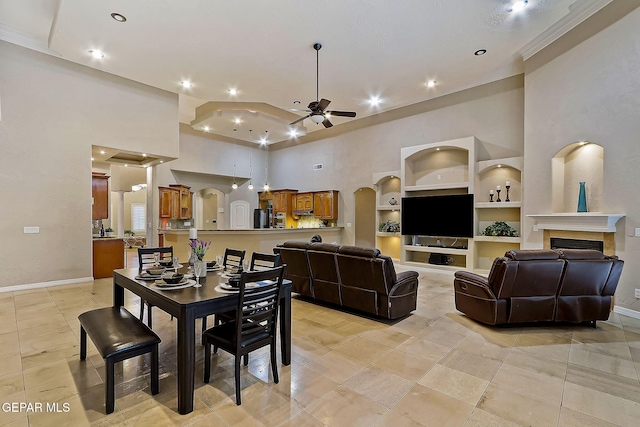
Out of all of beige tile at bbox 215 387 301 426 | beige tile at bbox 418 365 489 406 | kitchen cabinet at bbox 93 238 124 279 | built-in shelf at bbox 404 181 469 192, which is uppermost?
built-in shelf at bbox 404 181 469 192

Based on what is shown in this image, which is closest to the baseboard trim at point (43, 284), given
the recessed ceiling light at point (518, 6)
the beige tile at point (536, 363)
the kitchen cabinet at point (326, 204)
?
the kitchen cabinet at point (326, 204)

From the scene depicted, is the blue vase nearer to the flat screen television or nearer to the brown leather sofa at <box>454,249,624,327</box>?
the brown leather sofa at <box>454,249,624,327</box>

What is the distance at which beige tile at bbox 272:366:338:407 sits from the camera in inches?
93.2

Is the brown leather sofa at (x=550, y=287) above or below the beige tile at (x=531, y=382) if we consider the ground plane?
above

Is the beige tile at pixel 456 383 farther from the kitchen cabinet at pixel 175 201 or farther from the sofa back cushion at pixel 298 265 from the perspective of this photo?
the kitchen cabinet at pixel 175 201

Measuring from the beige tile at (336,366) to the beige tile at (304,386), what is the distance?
0.23 ft

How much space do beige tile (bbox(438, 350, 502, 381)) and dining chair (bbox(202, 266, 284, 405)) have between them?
1.69 meters

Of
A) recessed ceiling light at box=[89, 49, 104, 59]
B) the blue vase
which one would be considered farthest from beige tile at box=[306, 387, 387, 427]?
recessed ceiling light at box=[89, 49, 104, 59]

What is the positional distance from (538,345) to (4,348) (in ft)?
18.9

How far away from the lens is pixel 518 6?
4.44m

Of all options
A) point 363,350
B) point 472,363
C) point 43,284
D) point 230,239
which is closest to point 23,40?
point 43,284

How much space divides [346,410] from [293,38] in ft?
17.3

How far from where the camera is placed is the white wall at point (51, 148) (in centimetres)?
551

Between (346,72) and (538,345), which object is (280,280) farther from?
(346,72)
